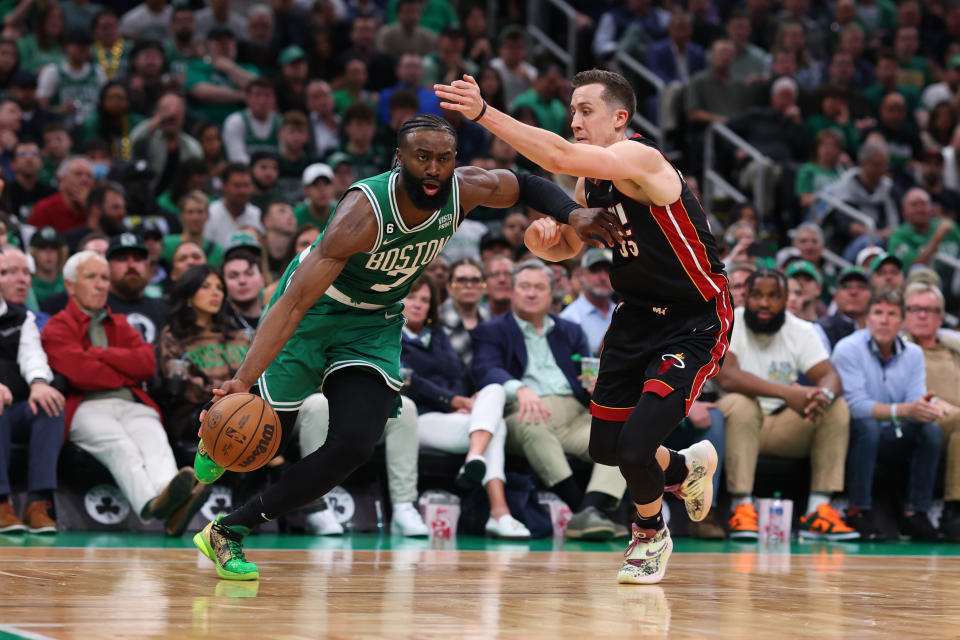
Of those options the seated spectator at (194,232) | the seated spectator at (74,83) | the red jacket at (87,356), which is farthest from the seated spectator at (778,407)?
the seated spectator at (74,83)

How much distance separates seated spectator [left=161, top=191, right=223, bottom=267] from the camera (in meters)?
10.2

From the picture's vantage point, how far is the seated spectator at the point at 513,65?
14.8 metres

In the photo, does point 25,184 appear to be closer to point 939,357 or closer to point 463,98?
point 463,98

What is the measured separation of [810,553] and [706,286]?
3.01 metres

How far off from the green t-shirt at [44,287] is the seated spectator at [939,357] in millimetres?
6398

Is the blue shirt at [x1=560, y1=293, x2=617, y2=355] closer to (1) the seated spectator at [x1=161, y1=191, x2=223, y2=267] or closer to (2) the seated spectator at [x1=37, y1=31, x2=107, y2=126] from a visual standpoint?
(1) the seated spectator at [x1=161, y1=191, x2=223, y2=267]

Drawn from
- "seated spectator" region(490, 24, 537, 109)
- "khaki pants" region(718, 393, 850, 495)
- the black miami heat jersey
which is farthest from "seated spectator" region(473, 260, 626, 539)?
"seated spectator" region(490, 24, 537, 109)

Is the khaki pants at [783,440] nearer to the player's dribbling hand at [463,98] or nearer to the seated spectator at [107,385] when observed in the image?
the seated spectator at [107,385]

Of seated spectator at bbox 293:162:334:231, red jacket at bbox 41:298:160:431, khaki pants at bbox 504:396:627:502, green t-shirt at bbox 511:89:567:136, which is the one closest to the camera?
red jacket at bbox 41:298:160:431

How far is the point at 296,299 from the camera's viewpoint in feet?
16.7

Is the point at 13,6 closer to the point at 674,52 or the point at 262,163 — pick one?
the point at 262,163

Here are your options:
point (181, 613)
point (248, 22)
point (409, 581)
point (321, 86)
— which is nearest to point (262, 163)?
point (321, 86)

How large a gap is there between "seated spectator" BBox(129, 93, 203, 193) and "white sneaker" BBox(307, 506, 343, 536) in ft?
15.0

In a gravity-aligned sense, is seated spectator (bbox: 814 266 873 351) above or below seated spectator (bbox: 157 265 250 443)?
above
